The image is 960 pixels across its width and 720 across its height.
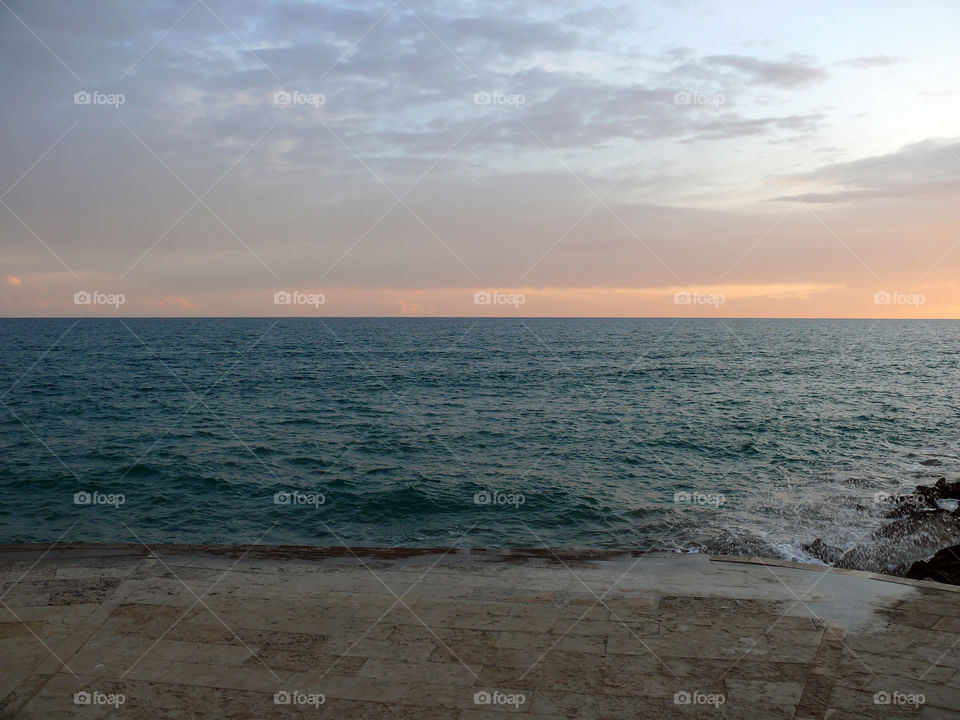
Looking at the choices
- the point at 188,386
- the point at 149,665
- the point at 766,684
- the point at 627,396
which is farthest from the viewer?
the point at 188,386

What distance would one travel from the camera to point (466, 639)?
7.23 metres

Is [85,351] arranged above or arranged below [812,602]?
above

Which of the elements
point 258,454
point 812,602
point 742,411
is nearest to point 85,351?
point 258,454

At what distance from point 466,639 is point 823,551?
10684 mm

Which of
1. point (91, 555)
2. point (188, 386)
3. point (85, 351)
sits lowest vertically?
point (91, 555)

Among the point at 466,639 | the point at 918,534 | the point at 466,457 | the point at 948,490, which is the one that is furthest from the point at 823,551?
the point at 466,457

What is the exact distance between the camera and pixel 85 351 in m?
72.4

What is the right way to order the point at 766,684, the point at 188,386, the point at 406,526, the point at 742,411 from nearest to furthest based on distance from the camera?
the point at 766,684 → the point at 406,526 → the point at 742,411 → the point at 188,386

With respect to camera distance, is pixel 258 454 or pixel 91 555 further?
pixel 258 454

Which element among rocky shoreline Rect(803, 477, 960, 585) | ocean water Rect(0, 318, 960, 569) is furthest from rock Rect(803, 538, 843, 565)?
ocean water Rect(0, 318, 960, 569)

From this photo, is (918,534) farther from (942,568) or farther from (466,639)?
(466,639)

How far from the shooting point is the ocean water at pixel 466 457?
16.7 metres

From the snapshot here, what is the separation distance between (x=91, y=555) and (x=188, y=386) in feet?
119

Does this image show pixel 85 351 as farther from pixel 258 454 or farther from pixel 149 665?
pixel 149 665
